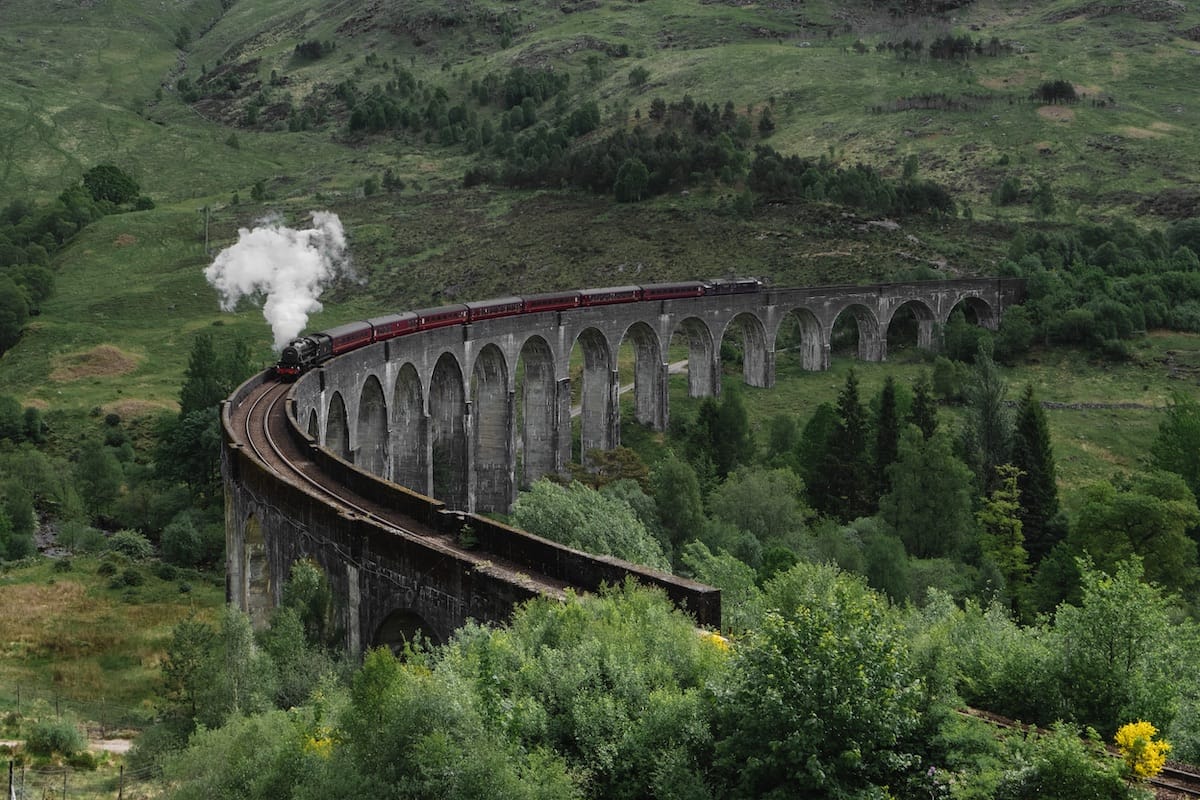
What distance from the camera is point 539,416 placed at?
230ft

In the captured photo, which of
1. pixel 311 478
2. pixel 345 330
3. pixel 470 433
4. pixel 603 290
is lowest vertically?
pixel 470 433

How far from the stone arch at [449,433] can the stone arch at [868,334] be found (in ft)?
125

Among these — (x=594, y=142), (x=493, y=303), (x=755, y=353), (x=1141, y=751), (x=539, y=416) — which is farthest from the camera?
(x=594, y=142)

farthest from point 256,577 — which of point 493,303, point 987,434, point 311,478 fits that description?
point 987,434

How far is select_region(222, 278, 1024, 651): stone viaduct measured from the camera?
2828 centimetres

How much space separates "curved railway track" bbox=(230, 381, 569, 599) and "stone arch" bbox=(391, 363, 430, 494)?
9648mm

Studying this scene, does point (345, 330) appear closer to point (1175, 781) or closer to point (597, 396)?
point (597, 396)

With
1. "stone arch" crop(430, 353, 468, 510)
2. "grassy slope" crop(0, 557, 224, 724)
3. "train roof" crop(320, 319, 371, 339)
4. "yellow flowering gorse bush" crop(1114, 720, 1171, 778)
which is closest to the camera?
"yellow flowering gorse bush" crop(1114, 720, 1171, 778)

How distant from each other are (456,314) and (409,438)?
23.4 feet

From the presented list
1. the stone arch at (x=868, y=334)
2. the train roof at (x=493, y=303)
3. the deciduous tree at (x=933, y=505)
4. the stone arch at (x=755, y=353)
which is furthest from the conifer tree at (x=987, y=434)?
the train roof at (x=493, y=303)

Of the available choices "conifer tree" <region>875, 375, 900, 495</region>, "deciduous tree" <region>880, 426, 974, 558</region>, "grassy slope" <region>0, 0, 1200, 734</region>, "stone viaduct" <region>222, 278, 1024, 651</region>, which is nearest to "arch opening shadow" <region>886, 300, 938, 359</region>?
"stone viaduct" <region>222, 278, 1024, 651</region>

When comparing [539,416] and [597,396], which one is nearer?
[539,416]

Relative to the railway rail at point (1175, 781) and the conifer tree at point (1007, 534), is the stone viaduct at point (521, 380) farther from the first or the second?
the railway rail at point (1175, 781)

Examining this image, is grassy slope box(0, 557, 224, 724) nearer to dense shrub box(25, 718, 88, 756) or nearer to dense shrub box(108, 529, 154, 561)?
dense shrub box(108, 529, 154, 561)
